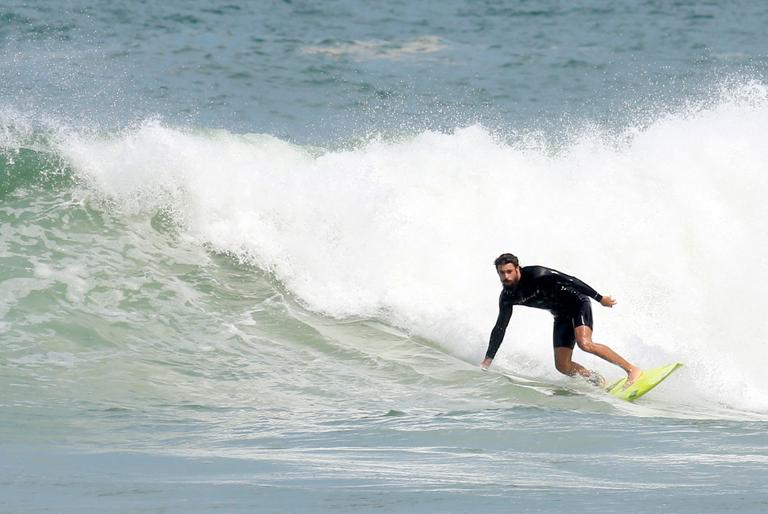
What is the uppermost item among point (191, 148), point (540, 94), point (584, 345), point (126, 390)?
point (540, 94)

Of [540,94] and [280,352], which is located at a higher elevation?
[540,94]

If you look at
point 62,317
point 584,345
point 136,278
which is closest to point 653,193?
point 584,345

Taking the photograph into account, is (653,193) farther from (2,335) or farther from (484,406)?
(2,335)

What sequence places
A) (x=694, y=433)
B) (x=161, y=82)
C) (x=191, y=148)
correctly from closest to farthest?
(x=694, y=433) → (x=191, y=148) → (x=161, y=82)

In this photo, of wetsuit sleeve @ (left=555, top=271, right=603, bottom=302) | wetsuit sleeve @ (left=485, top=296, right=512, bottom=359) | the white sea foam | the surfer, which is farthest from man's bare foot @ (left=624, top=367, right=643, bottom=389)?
the white sea foam

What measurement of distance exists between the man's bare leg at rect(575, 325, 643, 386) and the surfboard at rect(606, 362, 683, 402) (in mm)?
76

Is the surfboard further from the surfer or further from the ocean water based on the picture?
the surfer

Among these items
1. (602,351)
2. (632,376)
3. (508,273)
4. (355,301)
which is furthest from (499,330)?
(355,301)

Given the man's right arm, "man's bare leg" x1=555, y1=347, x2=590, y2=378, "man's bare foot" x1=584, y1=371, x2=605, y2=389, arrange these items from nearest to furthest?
"man's bare foot" x1=584, y1=371, x2=605, y2=389, the man's right arm, "man's bare leg" x1=555, y1=347, x2=590, y2=378

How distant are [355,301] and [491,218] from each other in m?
2.69

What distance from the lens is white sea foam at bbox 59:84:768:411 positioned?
11.9 metres

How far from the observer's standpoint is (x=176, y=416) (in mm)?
7664

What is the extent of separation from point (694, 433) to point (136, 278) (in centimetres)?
637

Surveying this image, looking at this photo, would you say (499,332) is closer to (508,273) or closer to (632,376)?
(508,273)
